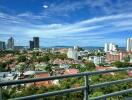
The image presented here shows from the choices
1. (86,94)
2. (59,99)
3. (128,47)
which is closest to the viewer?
(86,94)

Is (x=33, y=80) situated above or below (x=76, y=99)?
above

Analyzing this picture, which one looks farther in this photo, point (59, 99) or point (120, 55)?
point (120, 55)

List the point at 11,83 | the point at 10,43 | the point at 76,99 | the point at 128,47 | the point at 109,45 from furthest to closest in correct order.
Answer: the point at 109,45 → the point at 128,47 → the point at 10,43 → the point at 76,99 → the point at 11,83

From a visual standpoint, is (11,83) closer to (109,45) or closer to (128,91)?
(128,91)

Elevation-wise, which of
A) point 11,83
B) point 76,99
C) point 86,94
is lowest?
point 76,99

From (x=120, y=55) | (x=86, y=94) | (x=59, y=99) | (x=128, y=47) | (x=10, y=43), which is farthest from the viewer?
(x=128, y=47)

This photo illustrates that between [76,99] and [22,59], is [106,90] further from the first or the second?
[22,59]

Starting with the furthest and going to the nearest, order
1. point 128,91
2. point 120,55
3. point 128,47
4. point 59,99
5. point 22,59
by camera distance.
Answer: point 128,47, point 120,55, point 22,59, point 59,99, point 128,91

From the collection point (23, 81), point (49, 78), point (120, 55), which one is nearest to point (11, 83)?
point (23, 81)

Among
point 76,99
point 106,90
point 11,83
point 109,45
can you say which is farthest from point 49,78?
point 109,45

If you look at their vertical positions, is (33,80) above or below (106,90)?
above
